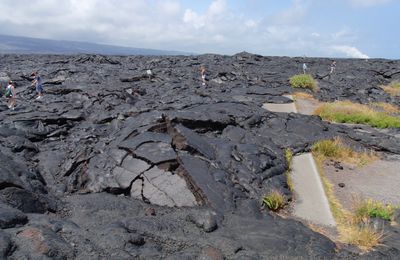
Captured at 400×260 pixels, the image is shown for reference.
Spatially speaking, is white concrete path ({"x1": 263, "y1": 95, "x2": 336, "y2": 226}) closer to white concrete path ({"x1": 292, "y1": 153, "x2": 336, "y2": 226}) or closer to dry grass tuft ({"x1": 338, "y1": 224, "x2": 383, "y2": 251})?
white concrete path ({"x1": 292, "y1": 153, "x2": 336, "y2": 226})

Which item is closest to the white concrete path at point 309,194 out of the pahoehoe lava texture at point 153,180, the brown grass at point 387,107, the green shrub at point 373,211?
the pahoehoe lava texture at point 153,180

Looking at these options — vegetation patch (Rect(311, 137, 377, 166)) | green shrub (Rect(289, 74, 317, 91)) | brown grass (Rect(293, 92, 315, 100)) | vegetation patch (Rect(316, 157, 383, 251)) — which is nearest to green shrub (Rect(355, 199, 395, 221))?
vegetation patch (Rect(316, 157, 383, 251))

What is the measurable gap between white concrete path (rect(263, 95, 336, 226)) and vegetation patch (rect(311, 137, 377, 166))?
19.1 inches

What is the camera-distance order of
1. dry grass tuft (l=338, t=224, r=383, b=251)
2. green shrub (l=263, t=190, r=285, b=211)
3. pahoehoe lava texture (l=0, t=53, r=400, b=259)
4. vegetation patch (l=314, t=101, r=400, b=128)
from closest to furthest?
pahoehoe lava texture (l=0, t=53, r=400, b=259)
dry grass tuft (l=338, t=224, r=383, b=251)
green shrub (l=263, t=190, r=285, b=211)
vegetation patch (l=314, t=101, r=400, b=128)

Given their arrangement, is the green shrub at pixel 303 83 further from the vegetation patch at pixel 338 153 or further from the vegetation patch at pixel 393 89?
the vegetation patch at pixel 338 153

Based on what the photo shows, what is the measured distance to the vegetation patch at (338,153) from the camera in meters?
17.2

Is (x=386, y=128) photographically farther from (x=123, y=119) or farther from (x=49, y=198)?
(x=49, y=198)

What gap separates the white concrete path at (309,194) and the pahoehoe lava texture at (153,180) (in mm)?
638

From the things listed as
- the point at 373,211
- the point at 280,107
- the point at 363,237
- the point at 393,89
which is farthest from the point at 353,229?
the point at 393,89

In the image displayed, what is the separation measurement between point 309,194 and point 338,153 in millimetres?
4648

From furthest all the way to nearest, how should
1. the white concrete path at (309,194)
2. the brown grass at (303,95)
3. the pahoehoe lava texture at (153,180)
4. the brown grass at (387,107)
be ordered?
the brown grass at (303,95) → the brown grass at (387,107) → the white concrete path at (309,194) → the pahoehoe lava texture at (153,180)

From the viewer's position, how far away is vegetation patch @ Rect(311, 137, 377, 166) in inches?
676

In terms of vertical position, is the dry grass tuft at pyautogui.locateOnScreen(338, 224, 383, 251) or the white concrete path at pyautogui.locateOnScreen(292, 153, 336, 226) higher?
the dry grass tuft at pyautogui.locateOnScreen(338, 224, 383, 251)

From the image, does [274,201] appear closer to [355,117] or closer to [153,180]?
[153,180]
